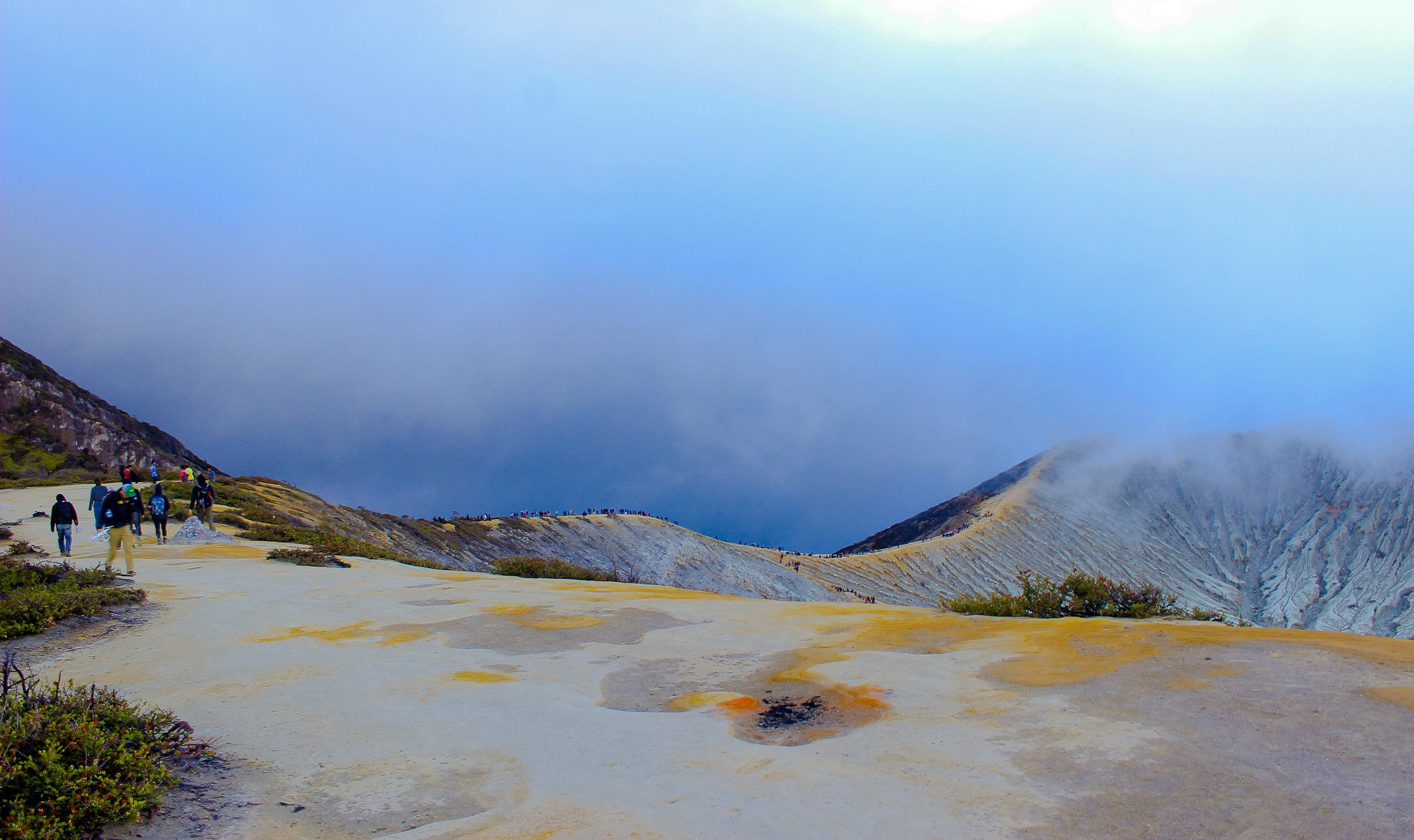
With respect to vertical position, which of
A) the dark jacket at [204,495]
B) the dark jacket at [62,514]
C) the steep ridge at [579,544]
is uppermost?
the dark jacket at [204,495]

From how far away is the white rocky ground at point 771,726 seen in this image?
4668mm

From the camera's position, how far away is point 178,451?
84938 mm

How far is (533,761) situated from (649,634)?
500 centimetres

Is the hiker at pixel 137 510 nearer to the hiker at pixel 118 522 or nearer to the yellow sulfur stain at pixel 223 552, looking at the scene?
the hiker at pixel 118 522

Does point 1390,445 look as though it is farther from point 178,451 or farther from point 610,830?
point 178,451

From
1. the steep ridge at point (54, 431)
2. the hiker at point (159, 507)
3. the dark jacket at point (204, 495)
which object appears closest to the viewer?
the hiker at point (159, 507)

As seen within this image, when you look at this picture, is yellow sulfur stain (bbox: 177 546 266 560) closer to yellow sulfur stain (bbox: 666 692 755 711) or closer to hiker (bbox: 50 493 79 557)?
hiker (bbox: 50 493 79 557)

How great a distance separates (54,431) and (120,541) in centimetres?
6977

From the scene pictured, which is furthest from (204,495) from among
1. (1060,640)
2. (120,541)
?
(1060,640)

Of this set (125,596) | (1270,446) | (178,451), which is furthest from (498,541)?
(1270,446)

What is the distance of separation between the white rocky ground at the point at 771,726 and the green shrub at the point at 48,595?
1.70ft

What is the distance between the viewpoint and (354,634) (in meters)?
10.4

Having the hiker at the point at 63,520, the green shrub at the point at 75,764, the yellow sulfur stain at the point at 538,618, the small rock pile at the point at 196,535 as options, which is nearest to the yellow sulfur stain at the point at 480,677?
the yellow sulfur stain at the point at 538,618

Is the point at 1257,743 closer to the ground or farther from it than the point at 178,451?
closer to the ground
